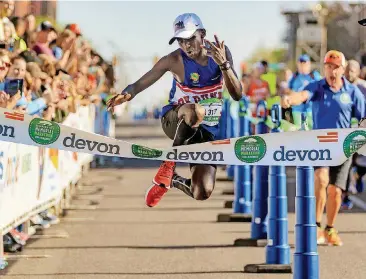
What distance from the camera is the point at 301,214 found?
32.4 ft

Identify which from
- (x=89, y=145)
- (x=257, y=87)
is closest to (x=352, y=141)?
(x=89, y=145)

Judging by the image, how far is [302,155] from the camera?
916 centimetres

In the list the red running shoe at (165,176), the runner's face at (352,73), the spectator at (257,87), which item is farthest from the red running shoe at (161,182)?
the spectator at (257,87)

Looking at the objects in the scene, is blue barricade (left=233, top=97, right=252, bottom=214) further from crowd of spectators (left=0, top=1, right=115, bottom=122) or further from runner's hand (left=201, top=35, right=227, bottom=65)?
runner's hand (left=201, top=35, right=227, bottom=65)

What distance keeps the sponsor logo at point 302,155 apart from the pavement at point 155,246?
289cm

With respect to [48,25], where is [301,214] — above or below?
below

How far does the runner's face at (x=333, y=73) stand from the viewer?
1405 cm

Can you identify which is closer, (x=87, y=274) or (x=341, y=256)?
(x=87, y=274)

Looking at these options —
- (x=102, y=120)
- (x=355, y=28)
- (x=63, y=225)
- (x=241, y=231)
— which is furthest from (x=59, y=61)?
(x=355, y=28)

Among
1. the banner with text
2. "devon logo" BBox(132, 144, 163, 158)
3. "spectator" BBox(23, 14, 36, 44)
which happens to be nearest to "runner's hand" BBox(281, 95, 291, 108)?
the banner with text

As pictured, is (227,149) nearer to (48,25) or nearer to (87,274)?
(87,274)

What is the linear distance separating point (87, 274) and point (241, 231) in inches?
175

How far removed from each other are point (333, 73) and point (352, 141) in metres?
4.93

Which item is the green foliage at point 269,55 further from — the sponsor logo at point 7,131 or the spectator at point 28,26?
the sponsor logo at point 7,131
